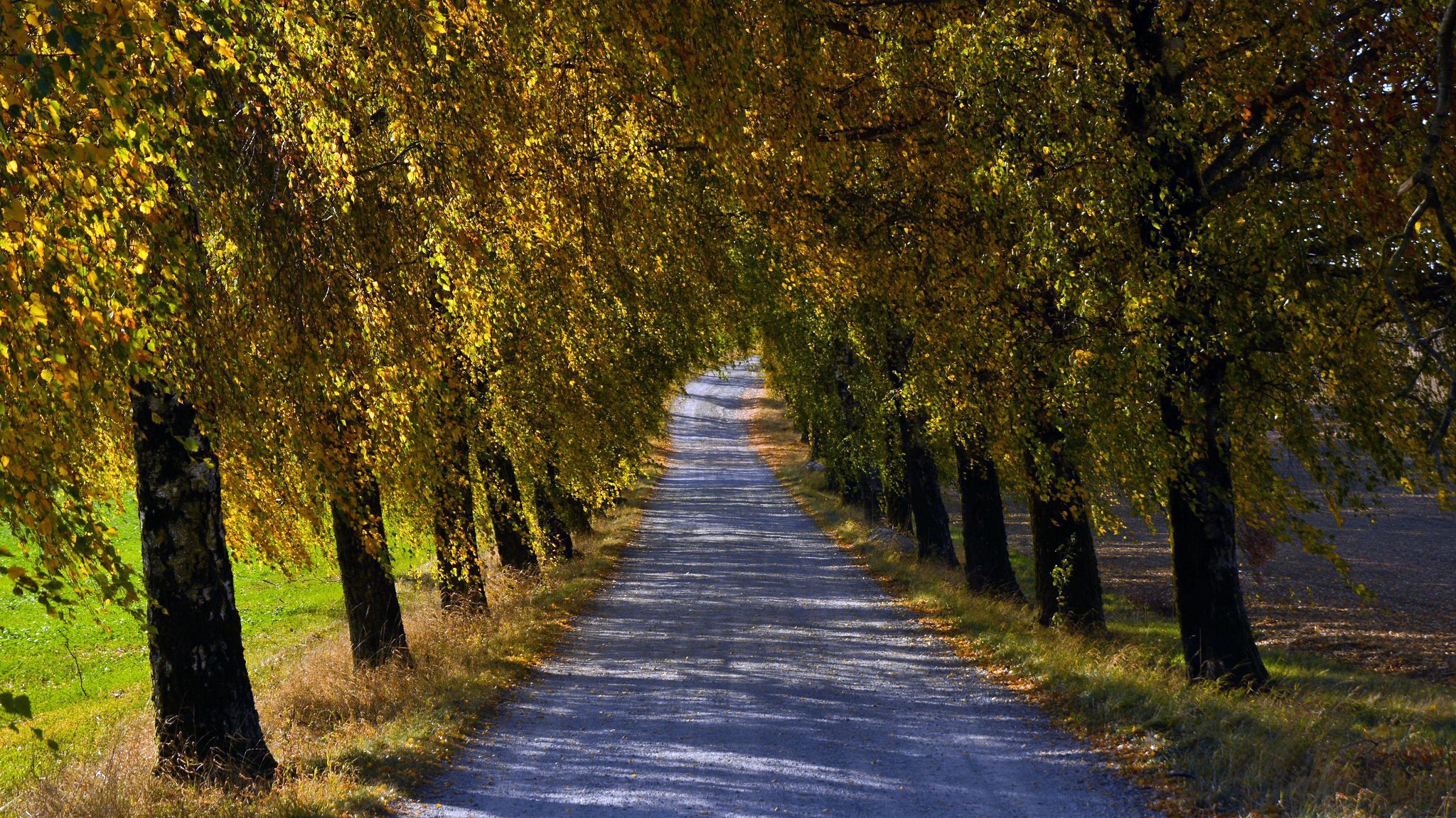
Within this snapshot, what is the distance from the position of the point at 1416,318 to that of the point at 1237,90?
238cm

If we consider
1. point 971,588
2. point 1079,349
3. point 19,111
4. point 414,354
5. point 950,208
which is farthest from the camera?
point 971,588

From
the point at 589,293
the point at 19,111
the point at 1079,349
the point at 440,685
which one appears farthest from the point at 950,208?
the point at 19,111

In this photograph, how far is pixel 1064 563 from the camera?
14.3 meters

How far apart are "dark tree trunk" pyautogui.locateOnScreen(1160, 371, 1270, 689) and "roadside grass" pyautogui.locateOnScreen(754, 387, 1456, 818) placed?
35cm

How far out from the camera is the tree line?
512 cm

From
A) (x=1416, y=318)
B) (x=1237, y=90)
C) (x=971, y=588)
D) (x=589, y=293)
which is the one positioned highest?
(x=1237, y=90)

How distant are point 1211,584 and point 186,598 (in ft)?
29.3

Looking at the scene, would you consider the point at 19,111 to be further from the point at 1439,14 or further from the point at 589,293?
the point at 1439,14

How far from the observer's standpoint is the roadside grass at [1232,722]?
6.90m

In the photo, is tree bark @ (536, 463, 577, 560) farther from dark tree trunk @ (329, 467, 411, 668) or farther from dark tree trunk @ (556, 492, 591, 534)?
dark tree trunk @ (329, 467, 411, 668)

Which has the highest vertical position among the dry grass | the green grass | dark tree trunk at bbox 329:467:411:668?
dark tree trunk at bbox 329:467:411:668

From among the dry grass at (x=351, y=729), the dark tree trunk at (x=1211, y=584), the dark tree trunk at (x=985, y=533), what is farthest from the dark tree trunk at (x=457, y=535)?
the dark tree trunk at (x=985, y=533)

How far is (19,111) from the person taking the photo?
493cm

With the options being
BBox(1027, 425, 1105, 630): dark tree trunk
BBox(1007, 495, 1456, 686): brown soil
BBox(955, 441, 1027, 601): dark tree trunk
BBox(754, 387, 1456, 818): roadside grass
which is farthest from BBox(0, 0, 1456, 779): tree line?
BBox(955, 441, 1027, 601): dark tree trunk
